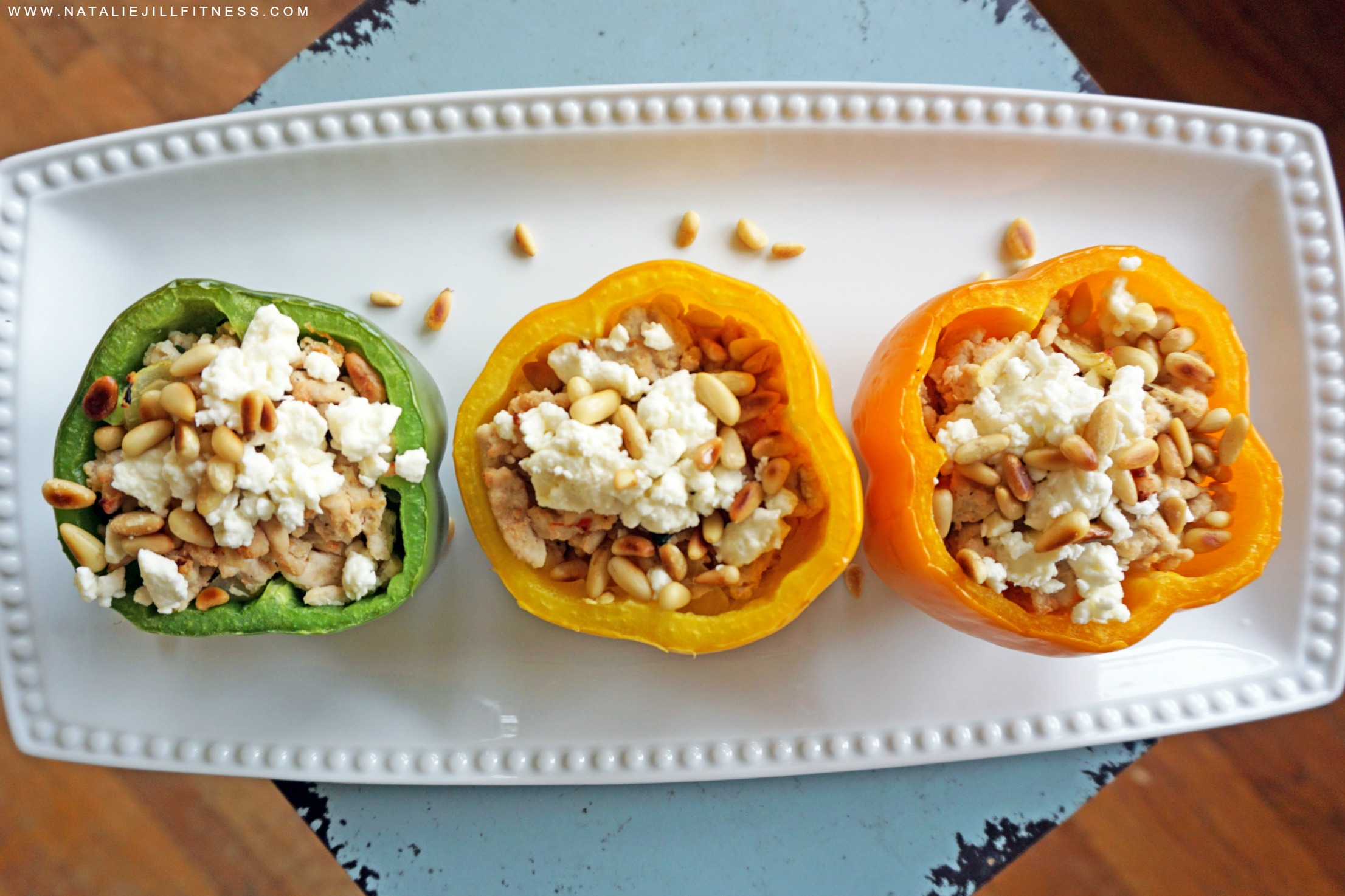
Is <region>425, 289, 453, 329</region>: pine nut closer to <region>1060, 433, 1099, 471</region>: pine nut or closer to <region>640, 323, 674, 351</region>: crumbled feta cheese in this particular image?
<region>640, 323, 674, 351</region>: crumbled feta cheese

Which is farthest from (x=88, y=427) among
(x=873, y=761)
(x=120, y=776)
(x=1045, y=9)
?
(x=1045, y=9)

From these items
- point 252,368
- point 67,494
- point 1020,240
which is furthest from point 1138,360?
point 67,494

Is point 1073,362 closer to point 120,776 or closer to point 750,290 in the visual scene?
point 750,290

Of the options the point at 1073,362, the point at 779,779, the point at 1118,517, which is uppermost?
the point at 1073,362

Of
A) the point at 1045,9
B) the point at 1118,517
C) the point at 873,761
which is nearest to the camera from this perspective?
the point at 1118,517

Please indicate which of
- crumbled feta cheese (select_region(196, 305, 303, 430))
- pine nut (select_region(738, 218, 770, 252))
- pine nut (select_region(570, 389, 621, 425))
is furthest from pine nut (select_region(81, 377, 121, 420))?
pine nut (select_region(738, 218, 770, 252))

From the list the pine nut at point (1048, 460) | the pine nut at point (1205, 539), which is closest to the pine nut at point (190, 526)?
the pine nut at point (1048, 460)

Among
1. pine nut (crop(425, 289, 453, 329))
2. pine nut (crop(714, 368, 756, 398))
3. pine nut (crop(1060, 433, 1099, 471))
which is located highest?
pine nut (crop(425, 289, 453, 329))

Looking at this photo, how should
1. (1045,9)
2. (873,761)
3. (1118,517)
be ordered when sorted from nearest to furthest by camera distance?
(1118,517)
(873,761)
(1045,9)
